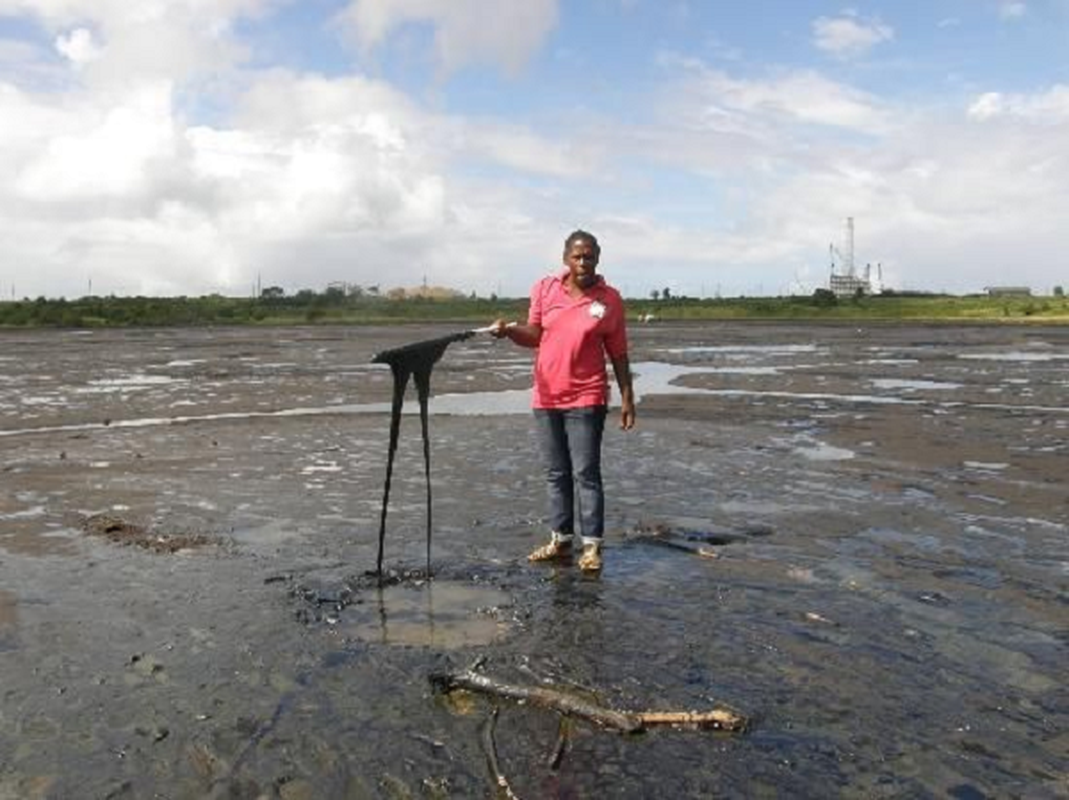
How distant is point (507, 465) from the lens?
12.9 meters

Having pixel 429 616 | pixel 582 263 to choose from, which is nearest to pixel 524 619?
pixel 429 616

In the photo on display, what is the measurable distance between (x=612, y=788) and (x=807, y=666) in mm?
1829

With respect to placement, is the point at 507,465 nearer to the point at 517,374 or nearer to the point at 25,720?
the point at 25,720

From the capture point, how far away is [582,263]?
7.32 m

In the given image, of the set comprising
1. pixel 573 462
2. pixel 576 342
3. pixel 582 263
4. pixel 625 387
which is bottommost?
pixel 573 462

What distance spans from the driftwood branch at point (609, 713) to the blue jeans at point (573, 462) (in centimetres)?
263

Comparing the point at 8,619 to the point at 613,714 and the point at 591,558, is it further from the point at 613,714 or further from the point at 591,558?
the point at 613,714

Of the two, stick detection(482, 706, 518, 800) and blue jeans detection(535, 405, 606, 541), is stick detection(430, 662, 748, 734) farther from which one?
blue jeans detection(535, 405, 606, 541)

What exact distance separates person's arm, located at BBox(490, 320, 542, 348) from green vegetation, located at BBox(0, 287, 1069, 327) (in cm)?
8028

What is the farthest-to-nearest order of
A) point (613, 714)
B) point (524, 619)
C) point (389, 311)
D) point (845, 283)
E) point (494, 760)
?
point (845, 283)
point (389, 311)
point (524, 619)
point (613, 714)
point (494, 760)

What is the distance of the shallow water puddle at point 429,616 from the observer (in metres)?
5.98

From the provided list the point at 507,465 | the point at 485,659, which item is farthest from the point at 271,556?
the point at 507,465

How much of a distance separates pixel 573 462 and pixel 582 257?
1.58 meters

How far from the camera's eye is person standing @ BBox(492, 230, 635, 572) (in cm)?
741
